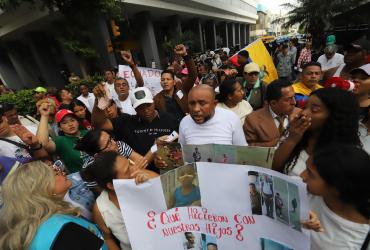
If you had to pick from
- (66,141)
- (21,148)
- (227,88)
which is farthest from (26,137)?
(227,88)

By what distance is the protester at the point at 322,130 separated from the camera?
66.1 inches

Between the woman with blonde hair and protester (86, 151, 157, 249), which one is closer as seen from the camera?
the woman with blonde hair

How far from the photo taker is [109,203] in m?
1.62

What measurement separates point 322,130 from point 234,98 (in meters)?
1.35

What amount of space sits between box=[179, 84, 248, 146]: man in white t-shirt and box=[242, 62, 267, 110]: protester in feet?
5.32

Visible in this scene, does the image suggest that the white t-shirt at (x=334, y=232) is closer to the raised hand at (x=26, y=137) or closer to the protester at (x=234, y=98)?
the protester at (x=234, y=98)

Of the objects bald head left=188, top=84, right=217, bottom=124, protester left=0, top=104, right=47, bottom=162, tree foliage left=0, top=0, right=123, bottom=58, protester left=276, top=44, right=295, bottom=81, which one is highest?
tree foliage left=0, top=0, right=123, bottom=58

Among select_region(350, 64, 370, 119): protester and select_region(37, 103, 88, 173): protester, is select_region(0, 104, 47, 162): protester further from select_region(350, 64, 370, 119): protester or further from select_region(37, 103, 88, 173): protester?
select_region(350, 64, 370, 119): protester

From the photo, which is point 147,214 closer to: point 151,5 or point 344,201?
point 344,201

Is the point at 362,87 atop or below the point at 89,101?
atop

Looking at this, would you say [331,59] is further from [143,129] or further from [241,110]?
[143,129]

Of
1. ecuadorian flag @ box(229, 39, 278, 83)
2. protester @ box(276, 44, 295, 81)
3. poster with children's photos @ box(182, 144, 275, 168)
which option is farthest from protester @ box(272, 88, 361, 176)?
protester @ box(276, 44, 295, 81)

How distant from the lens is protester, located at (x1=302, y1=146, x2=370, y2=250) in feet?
3.59

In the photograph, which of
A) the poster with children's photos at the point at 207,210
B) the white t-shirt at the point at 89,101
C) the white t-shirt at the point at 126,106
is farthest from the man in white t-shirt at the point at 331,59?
the white t-shirt at the point at 89,101
